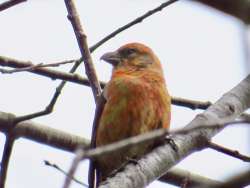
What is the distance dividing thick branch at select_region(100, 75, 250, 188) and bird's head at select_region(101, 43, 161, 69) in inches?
84.1

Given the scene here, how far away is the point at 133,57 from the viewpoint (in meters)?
5.81

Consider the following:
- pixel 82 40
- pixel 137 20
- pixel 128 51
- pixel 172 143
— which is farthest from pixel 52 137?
pixel 128 51

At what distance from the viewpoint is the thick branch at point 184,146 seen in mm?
2684

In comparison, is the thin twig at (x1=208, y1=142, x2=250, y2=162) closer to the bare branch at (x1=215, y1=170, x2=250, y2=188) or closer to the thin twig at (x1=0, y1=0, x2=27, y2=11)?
the thin twig at (x1=0, y1=0, x2=27, y2=11)

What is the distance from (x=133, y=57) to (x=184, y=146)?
276cm

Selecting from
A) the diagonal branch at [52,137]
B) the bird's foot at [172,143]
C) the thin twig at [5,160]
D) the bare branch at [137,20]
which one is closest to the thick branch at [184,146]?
the bird's foot at [172,143]

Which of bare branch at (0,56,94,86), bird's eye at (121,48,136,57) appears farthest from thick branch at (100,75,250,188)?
bird's eye at (121,48,136,57)

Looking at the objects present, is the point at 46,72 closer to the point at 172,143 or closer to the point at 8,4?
the point at 172,143

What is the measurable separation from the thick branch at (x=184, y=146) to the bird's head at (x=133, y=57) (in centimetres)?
214

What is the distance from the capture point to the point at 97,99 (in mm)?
4223

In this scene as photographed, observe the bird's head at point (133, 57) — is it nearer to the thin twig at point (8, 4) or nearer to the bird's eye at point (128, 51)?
the bird's eye at point (128, 51)

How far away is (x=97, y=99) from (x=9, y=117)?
2.74 ft

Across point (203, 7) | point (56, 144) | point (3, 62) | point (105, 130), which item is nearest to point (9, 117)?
point (3, 62)

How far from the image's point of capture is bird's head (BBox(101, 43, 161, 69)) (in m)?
5.66
